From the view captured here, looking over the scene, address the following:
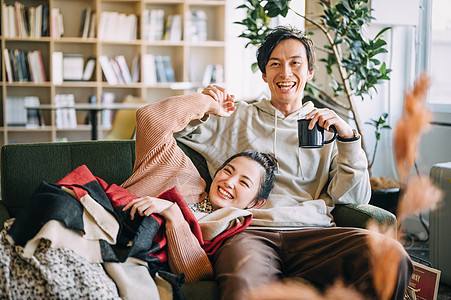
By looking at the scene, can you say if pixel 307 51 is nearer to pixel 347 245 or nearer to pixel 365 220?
pixel 365 220

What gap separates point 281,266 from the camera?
1.70m

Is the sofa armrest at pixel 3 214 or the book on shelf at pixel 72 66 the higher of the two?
the book on shelf at pixel 72 66

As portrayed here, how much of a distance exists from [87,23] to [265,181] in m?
4.13

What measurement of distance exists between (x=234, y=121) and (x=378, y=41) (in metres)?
0.96

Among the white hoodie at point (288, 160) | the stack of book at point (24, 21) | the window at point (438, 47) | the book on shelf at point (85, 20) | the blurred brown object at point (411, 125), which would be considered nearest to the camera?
the blurred brown object at point (411, 125)

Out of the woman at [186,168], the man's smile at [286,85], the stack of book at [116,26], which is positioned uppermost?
the stack of book at [116,26]

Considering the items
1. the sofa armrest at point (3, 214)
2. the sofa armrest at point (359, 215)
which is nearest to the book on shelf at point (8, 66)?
the sofa armrest at point (3, 214)

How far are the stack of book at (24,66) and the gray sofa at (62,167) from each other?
367 centimetres

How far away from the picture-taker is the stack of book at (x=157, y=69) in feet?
18.5

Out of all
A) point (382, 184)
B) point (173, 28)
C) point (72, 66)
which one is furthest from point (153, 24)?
point (382, 184)

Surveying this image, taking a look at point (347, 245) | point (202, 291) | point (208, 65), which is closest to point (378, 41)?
point (347, 245)

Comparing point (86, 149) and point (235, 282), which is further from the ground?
point (86, 149)

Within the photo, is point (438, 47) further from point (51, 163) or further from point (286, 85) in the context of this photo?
point (51, 163)

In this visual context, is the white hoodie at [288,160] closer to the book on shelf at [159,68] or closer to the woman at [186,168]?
the woman at [186,168]
